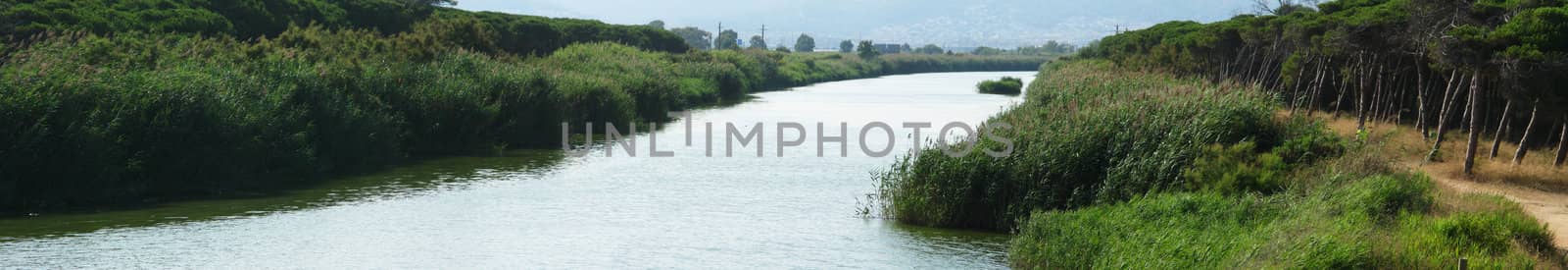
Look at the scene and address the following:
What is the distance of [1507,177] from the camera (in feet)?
81.5

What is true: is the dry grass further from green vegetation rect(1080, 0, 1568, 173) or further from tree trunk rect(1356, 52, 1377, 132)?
tree trunk rect(1356, 52, 1377, 132)

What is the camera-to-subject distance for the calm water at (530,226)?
1939cm

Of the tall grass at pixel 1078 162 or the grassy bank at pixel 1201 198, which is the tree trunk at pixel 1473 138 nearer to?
the grassy bank at pixel 1201 198

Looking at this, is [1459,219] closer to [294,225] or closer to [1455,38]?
[1455,38]

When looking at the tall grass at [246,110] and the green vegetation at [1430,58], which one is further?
the green vegetation at [1430,58]

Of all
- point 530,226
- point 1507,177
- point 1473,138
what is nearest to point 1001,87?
point 1473,138

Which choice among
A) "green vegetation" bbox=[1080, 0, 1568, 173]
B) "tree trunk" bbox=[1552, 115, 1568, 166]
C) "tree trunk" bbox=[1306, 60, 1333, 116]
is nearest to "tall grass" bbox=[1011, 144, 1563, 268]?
"green vegetation" bbox=[1080, 0, 1568, 173]

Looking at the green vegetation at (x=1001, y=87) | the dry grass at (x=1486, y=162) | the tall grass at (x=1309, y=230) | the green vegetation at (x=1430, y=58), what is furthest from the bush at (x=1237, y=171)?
the green vegetation at (x=1001, y=87)

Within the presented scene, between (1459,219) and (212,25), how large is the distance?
46125 mm

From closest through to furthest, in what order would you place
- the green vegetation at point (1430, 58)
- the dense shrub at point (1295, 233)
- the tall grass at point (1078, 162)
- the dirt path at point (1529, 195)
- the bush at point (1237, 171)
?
the dense shrub at point (1295, 233), the bush at point (1237, 171), the dirt path at point (1529, 195), the tall grass at point (1078, 162), the green vegetation at point (1430, 58)

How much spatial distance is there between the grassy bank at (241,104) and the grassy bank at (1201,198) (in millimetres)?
12372

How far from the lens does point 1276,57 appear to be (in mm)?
55656

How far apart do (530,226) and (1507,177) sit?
16105 millimetres

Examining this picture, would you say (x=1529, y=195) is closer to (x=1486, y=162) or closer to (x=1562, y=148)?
(x=1562, y=148)
